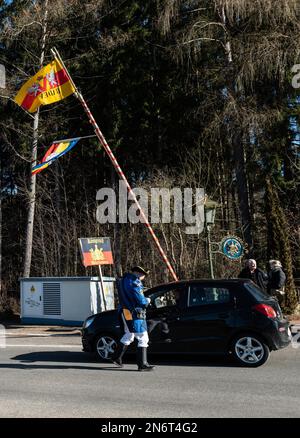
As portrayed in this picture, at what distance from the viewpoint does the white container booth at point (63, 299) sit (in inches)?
653

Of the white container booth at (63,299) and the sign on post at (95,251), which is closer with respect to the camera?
the sign on post at (95,251)

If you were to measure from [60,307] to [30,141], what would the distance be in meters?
8.66

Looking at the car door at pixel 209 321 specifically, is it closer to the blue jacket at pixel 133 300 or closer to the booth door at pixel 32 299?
the blue jacket at pixel 133 300

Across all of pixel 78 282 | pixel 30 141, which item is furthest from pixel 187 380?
pixel 30 141

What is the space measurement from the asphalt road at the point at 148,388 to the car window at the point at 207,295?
1113 mm

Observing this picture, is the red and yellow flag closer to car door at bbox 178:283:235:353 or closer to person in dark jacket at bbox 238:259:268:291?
person in dark jacket at bbox 238:259:268:291

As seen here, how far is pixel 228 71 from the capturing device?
849 inches

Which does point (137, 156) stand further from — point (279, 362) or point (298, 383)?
point (298, 383)

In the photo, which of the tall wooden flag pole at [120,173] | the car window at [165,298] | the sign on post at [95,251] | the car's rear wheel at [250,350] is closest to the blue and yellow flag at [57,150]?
the tall wooden flag pole at [120,173]

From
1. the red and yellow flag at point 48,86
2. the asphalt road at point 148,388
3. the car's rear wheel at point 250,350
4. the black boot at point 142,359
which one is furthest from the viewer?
the red and yellow flag at point 48,86

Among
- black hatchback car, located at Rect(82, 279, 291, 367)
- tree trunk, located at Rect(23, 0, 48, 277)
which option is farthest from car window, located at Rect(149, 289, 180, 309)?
tree trunk, located at Rect(23, 0, 48, 277)

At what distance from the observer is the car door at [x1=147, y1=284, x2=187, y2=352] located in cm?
995

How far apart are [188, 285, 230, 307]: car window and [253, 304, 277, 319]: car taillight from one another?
55 cm
